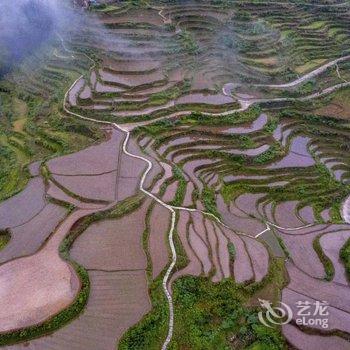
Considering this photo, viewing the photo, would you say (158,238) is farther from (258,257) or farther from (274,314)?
(274,314)

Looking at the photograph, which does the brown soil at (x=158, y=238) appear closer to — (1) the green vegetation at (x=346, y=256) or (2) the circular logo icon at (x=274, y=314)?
(2) the circular logo icon at (x=274, y=314)

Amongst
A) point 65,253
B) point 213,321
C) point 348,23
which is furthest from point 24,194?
point 348,23

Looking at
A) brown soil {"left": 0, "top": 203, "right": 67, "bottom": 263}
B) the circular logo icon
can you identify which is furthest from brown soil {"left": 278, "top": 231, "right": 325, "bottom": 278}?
brown soil {"left": 0, "top": 203, "right": 67, "bottom": 263}

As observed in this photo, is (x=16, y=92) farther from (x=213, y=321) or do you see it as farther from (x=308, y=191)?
(x=213, y=321)

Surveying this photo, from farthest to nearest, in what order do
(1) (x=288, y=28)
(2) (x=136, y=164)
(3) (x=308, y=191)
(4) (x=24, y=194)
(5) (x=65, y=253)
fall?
1. (1) (x=288, y=28)
2. (3) (x=308, y=191)
3. (2) (x=136, y=164)
4. (4) (x=24, y=194)
5. (5) (x=65, y=253)

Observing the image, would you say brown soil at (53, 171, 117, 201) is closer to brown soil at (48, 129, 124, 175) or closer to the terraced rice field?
the terraced rice field

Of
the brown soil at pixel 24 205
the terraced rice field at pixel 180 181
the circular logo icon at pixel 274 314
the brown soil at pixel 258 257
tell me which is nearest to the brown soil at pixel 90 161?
the terraced rice field at pixel 180 181

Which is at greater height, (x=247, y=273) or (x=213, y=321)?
(x=247, y=273)

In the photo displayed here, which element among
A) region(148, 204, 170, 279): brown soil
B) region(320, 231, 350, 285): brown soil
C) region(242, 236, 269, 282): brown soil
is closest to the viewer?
region(148, 204, 170, 279): brown soil
